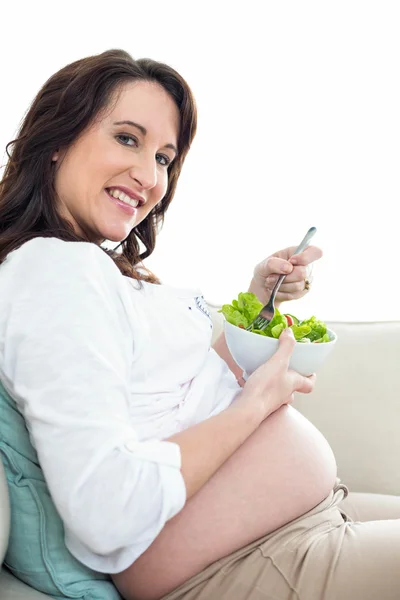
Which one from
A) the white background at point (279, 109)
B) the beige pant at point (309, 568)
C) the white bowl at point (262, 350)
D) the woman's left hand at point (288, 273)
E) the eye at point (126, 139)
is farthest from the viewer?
the white background at point (279, 109)

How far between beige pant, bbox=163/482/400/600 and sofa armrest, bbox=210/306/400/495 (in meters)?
0.76

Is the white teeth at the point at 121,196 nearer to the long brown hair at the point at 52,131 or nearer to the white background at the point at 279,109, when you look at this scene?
the long brown hair at the point at 52,131

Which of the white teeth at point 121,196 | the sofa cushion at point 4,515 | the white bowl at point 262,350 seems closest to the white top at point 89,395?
the sofa cushion at point 4,515

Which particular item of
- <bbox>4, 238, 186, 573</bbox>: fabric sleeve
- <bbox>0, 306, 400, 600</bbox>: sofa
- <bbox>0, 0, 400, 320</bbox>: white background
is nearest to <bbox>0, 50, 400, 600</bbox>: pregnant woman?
<bbox>4, 238, 186, 573</bbox>: fabric sleeve

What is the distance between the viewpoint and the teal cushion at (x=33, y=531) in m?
1.11

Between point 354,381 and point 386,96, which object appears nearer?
point 354,381

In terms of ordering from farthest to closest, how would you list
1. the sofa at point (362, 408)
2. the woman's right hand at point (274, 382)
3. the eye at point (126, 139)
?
the sofa at point (362, 408) → the eye at point (126, 139) → the woman's right hand at point (274, 382)

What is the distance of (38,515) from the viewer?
1126 millimetres

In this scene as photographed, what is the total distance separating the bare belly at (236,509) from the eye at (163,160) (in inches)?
27.2

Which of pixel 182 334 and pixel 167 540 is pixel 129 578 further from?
pixel 182 334

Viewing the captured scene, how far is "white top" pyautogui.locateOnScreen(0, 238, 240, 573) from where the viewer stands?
3.05 ft

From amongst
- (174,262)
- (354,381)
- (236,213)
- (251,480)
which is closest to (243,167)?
(236,213)

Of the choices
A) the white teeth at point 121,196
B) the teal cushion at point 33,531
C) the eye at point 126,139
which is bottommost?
the teal cushion at point 33,531

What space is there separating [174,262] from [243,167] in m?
0.58
